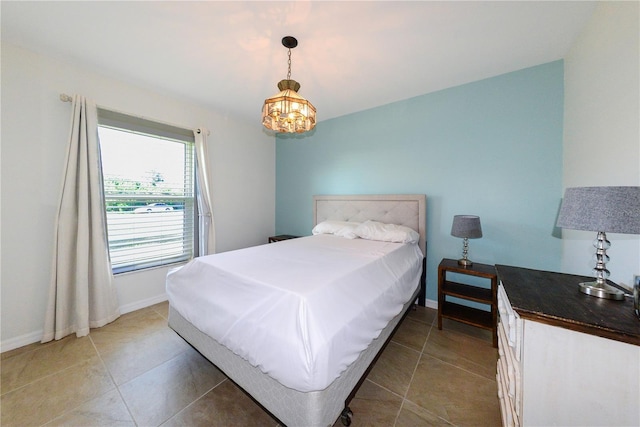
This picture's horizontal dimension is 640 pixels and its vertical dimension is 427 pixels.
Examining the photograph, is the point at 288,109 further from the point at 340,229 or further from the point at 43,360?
the point at 43,360

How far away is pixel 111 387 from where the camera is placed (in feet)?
5.05

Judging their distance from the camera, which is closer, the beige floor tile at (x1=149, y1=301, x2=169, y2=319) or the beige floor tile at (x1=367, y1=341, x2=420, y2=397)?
the beige floor tile at (x1=367, y1=341, x2=420, y2=397)

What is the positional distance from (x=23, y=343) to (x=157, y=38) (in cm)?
288

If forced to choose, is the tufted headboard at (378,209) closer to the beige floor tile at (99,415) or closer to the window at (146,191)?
the window at (146,191)

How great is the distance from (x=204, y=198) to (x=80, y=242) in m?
1.28

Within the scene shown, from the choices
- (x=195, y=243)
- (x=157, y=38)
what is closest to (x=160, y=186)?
(x=195, y=243)

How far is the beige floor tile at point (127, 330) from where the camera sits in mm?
2011

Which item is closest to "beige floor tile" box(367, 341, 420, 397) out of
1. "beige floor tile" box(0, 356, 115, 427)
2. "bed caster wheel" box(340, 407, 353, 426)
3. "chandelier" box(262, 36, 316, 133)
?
"bed caster wheel" box(340, 407, 353, 426)

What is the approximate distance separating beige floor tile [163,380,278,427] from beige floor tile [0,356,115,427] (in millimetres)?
654

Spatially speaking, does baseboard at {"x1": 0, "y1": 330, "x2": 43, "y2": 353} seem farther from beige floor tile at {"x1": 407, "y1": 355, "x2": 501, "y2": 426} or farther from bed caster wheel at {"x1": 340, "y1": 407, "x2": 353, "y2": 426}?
beige floor tile at {"x1": 407, "y1": 355, "x2": 501, "y2": 426}

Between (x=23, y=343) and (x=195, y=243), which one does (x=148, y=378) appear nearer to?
(x=23, y=343)

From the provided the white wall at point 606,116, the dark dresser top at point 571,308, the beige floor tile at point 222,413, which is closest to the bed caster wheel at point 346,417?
the beige floor tile at point 222,413

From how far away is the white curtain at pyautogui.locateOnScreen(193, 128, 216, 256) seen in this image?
3.05 metres

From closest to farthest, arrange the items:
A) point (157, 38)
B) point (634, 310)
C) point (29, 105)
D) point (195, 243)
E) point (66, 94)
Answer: point (634, 310)
point (157, 38)
point (29, 105)
point (66, 94)
point (195, 243)
